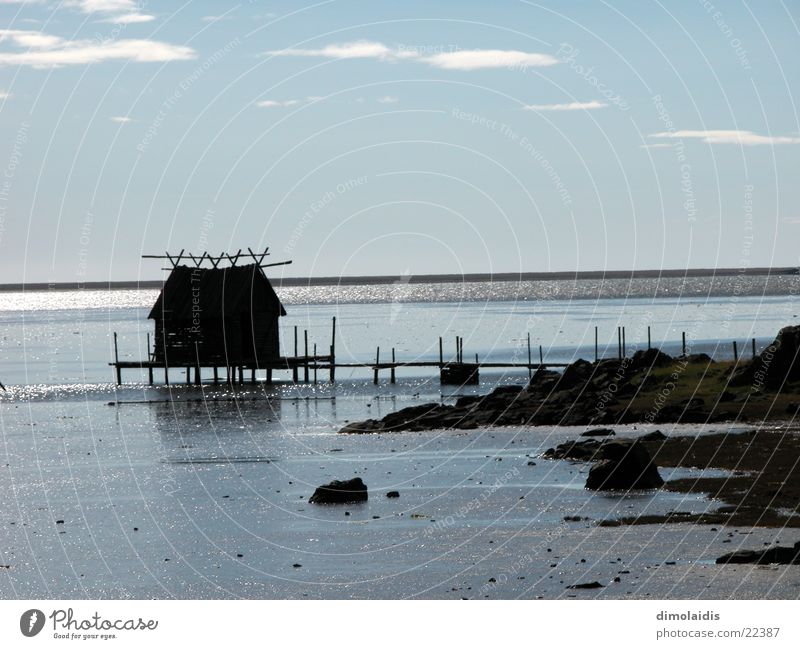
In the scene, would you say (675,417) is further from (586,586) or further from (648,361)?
(586,586)

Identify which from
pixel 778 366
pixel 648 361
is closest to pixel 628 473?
pixel 778 366

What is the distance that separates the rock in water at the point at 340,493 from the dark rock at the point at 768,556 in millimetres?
9978

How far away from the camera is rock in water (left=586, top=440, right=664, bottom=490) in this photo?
26.7 meters

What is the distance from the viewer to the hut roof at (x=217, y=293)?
69.9 meters

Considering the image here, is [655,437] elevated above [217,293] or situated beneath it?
situated beneath

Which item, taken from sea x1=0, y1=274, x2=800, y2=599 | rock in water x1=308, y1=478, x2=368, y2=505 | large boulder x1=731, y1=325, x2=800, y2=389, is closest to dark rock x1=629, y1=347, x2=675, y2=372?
large boulder x1=731, y1=325, x2=800, y2=389

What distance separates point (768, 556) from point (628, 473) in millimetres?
8012

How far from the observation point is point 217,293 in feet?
231

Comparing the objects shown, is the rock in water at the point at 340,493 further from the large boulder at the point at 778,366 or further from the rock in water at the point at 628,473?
the large boulder at the point at 778,366

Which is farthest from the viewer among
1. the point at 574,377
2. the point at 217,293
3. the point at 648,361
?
the point at 217,293

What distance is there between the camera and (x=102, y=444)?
141 ft
